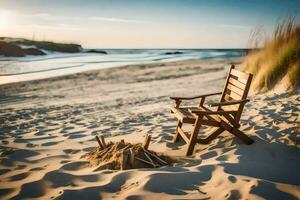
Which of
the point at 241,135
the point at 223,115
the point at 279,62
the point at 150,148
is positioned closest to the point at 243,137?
the point at 241,135

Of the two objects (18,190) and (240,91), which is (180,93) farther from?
(18,190)

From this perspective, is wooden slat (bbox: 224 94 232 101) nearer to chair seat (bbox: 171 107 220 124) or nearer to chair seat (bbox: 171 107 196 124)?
chair seat (bbox: 171 107 220 124)

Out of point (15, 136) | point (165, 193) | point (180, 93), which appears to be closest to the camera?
point (165, 193)

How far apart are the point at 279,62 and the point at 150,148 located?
458 centimetres

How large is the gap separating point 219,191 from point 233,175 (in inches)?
16.2

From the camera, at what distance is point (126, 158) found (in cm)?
421

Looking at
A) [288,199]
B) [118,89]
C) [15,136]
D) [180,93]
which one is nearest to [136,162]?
[288,199]

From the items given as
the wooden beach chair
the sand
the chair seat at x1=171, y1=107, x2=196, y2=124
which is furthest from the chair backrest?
the chair seat at x1=171, y1=107, x2=196, y2=124

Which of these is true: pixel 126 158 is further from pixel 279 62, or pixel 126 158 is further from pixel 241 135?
pixel 279 62

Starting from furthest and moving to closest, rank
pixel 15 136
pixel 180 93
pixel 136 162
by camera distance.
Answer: pixel 180 93
pixel 15 136
pixel 136 162

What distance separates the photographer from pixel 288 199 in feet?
10.3

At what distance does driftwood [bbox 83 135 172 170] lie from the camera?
13.8 feet

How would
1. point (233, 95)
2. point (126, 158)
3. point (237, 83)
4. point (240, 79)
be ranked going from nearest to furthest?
point (126, 158) → point (240, 79) → point (237, 83) → point (233, 95)

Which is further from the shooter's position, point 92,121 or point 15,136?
point 92,121
